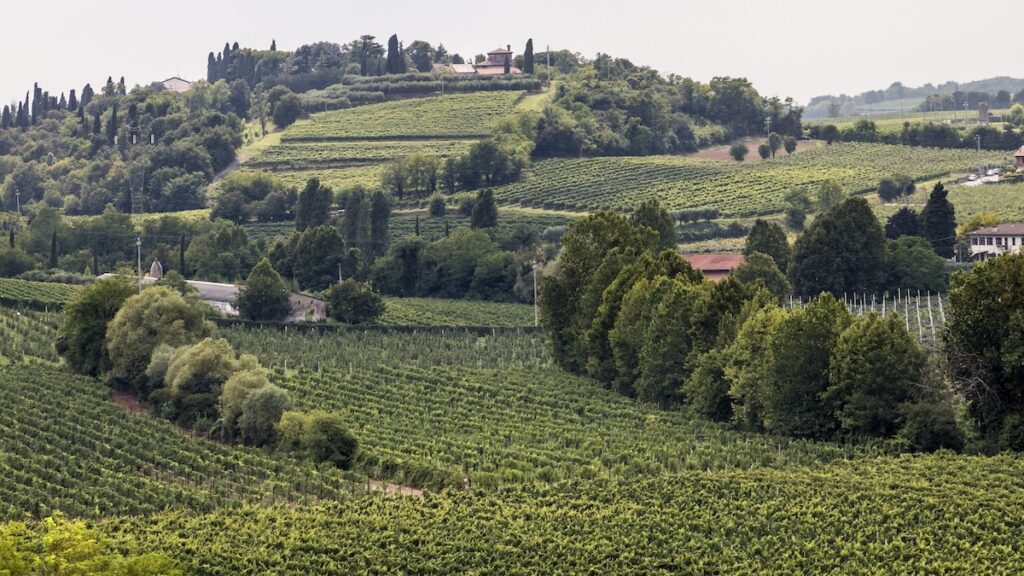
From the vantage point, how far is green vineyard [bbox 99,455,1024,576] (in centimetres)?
5391

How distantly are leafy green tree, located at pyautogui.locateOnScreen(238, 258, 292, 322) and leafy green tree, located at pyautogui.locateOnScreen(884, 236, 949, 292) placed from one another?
33.6m

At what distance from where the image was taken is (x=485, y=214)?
5468 inches

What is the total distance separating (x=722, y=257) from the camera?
118562 millimetres

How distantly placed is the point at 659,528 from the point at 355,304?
52.8 metres

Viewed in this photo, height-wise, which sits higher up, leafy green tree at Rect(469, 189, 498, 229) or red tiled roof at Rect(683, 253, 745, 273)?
leafy green tree at Rect(469, 189, 498, 229)

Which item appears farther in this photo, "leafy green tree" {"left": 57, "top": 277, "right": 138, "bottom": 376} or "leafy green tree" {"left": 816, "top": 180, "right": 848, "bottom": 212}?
"leafy green tree" {"left": 816, "top": 180, "right": 848, "bottom": 212}

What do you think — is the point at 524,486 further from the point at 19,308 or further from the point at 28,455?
the point at 19,308

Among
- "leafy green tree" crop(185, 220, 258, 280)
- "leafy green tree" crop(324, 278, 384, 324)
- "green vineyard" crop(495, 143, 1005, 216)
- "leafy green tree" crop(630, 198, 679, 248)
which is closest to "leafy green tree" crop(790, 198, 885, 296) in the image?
"leafy green tree" crop(630, 198, 679, 248)

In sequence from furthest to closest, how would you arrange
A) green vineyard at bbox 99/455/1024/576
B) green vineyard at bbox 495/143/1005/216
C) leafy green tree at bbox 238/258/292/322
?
green vineyard at bbox 495/143/1005/216
leafy green tree at bbox 238/258/292/322
green vineyard at bbox 99/455/1024/576

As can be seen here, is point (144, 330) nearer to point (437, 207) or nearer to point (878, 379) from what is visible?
point (878, 379)

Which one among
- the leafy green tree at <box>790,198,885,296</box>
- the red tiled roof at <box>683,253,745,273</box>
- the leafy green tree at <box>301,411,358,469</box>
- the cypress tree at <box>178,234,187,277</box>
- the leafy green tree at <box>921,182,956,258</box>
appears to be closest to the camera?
the leafy green tree at <box>301,411,358,469</box>

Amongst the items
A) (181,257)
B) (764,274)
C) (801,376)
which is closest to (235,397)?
(801,376)

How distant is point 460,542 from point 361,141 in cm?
13745

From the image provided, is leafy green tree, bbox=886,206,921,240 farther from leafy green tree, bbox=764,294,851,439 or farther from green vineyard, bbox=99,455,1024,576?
green vineyard, bbox=99,455,1024,576
